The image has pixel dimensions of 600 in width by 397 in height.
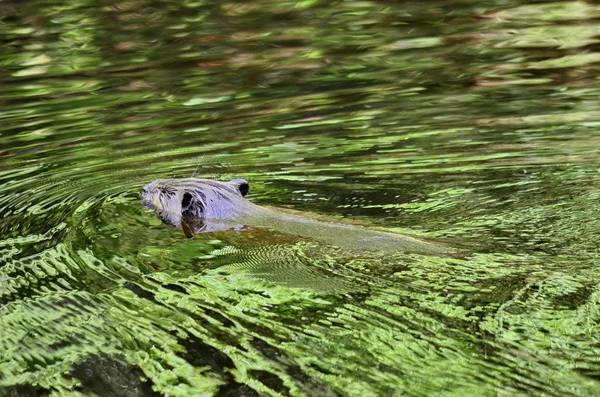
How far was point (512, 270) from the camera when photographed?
5.20 metres

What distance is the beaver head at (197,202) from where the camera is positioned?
681cm

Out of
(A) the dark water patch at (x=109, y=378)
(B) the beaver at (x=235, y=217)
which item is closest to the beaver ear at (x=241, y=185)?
(B) the beaver at (x=235, y=217)

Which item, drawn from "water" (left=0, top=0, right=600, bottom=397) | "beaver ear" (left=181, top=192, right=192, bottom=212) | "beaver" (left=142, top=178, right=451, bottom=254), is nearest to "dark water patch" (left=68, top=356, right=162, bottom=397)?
"water" (left=0, top=0, right=600, bottom=397)

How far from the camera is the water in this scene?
437 cm

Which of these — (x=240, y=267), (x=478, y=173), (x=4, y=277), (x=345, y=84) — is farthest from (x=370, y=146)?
(x=4, y=277)

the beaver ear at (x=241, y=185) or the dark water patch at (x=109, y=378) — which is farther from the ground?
the dark water patch at (x=109, y=378)

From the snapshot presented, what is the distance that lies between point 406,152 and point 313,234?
225 cm

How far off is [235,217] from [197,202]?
Answer: 0.43 m

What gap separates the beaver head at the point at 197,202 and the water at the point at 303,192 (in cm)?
24

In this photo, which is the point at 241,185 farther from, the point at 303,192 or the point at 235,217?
the point at 303,192

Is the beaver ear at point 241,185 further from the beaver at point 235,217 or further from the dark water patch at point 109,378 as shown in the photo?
the dark water patch at point 109,378

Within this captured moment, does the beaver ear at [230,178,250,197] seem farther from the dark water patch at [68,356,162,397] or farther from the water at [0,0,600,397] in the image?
the dark water patch at [68,356,162,397]

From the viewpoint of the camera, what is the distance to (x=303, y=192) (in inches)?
289

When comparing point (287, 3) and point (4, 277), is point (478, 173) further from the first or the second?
point (287, 3)
